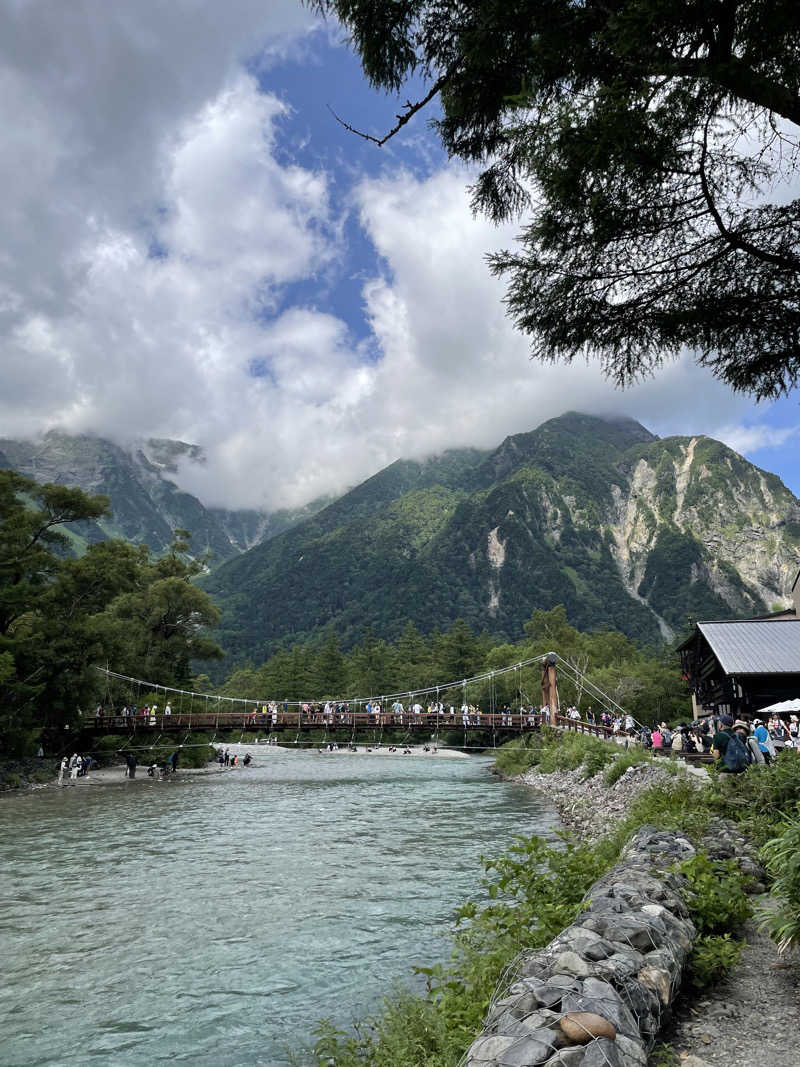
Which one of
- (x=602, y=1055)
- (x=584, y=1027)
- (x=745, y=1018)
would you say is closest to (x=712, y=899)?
(x=745, y=1018)

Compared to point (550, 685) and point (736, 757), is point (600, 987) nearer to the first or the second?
point (736, 757)

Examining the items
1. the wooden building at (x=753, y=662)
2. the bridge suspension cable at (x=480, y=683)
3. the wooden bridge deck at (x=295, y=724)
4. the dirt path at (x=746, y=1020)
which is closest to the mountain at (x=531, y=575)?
the bridge suspension cable at (x=480, y=683)

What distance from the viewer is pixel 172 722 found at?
3766 cm

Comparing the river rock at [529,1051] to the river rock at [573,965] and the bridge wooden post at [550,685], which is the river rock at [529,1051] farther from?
the bridge wooden post at [550,685]

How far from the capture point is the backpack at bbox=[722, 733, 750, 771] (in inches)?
355

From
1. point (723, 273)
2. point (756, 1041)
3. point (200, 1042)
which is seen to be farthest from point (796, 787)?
point (200, 1042)

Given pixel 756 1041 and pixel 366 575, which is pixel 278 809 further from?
pixel 366 575

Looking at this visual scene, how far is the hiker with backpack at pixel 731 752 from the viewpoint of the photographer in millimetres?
9016

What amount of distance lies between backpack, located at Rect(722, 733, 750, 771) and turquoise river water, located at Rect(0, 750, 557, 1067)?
4.11m

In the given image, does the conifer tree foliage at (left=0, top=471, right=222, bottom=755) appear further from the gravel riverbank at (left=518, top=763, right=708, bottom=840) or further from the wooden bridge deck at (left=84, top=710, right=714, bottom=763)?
the gravel riverbank at (left=518, top=763, right=708, bottom=840)

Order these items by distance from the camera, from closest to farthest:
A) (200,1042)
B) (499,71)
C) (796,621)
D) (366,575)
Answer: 1. (499,71)
2. (200,1042)
3. (796,621)
4. (366,575)

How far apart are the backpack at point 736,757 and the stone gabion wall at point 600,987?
465cm

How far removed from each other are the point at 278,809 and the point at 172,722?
19.0 metres

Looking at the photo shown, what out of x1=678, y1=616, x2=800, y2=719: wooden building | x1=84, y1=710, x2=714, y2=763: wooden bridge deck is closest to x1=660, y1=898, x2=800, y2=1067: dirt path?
x1=678, y1=616, x2=800, y2=719: wooden building
